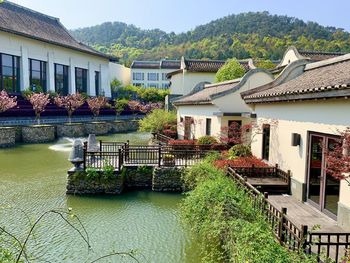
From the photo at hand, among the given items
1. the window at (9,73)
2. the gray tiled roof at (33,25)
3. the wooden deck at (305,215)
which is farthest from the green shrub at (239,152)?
the window at (9,73)

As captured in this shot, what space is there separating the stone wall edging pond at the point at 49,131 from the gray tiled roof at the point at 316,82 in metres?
21.0

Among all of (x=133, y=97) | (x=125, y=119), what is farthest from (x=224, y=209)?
(x=133, y=97)

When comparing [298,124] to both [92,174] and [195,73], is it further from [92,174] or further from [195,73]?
[195,73]

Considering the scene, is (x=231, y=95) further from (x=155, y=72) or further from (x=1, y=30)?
(x=155, y=72)

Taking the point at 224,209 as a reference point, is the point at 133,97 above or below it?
above

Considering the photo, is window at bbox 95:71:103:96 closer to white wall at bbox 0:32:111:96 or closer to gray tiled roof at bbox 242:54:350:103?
white wall at bbox 0:32:111:96

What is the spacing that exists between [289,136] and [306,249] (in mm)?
5317

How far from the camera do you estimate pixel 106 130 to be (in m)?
38.8

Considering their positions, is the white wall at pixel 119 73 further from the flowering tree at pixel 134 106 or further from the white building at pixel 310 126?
the white building at pixel 310 126

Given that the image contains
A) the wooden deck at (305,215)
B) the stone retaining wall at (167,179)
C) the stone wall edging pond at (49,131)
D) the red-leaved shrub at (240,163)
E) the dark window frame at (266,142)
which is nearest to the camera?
the wooden deck at (305,215)

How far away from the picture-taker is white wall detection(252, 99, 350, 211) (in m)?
7.68

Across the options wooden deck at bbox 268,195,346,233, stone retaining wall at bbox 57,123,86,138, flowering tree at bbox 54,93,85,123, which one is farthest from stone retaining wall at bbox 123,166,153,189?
flowering tree at bbox 54,93,85,123

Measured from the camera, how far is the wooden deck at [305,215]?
7516mm

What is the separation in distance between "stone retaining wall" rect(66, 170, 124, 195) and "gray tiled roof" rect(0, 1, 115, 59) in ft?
89.2
